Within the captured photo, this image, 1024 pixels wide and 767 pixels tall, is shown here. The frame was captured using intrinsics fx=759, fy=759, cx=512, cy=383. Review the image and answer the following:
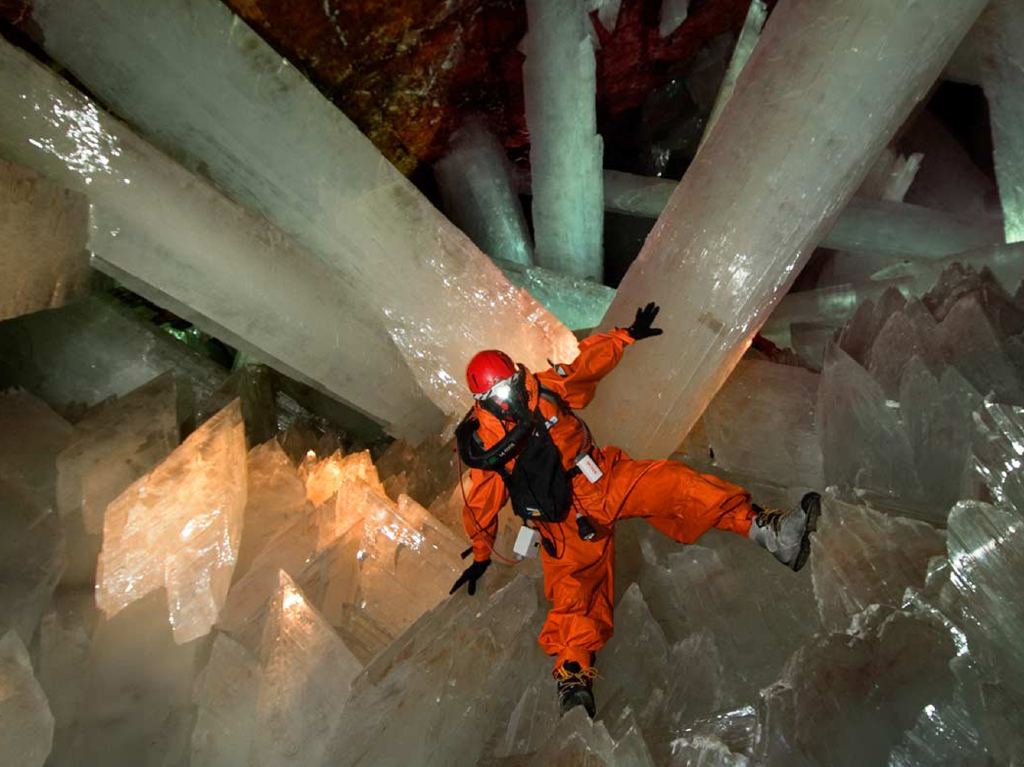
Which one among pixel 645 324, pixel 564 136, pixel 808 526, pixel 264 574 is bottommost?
pixel 264 574

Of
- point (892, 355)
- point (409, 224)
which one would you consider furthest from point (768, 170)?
point (409, 224)

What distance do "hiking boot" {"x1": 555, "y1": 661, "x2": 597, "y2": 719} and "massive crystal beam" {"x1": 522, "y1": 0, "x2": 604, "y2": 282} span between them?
3.57 meters

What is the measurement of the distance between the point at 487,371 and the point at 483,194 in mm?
3136

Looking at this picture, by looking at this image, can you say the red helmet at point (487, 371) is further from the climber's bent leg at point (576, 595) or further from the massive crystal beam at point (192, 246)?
the massive crystal beam at point (192, 246)

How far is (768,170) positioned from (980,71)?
2.95 meters

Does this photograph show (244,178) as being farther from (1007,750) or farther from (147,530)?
(1007,750)

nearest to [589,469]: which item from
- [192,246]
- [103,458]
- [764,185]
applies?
[764,185]

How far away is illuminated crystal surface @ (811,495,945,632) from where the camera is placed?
213cm

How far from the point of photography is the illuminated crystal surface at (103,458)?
11.1 feet

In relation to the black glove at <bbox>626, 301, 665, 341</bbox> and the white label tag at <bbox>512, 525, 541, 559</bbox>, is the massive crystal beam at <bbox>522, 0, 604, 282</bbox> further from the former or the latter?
the white label tag at <bbox>512, 525, 541, 559</bbox>

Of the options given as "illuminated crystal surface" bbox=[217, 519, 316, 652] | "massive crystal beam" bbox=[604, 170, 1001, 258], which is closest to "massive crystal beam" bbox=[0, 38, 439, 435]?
"illuminated crystal surface" bbox=[217, 519, 316, 652]

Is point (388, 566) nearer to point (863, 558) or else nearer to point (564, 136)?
point (863, 558)

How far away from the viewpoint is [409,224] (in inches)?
145

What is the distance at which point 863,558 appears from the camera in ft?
7.22
